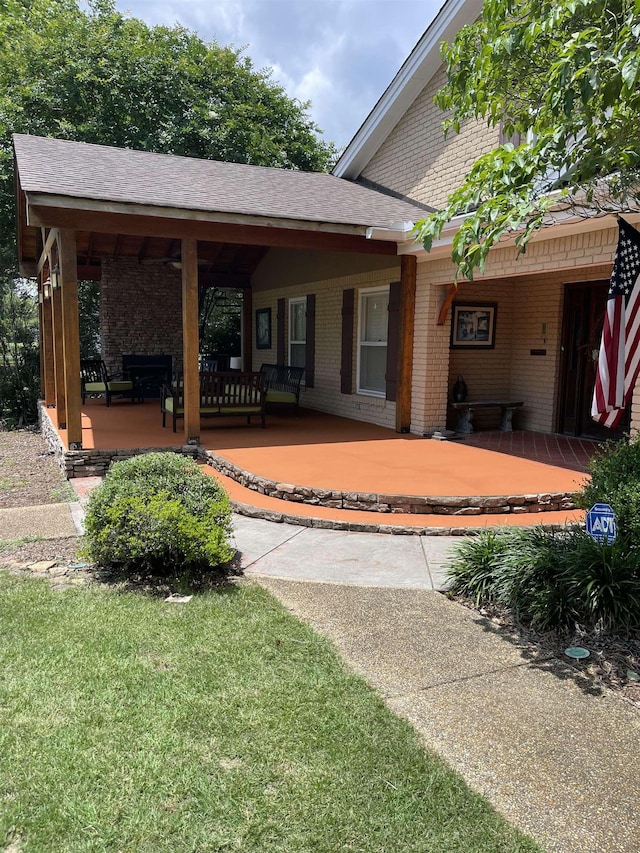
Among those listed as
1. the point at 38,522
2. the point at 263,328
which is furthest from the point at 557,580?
the point at 263,328

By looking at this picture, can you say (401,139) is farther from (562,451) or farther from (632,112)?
(632,112)

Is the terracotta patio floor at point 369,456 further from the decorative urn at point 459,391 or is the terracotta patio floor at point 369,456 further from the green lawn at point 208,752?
the green lawn at point 208,752

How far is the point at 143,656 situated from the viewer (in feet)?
10.8

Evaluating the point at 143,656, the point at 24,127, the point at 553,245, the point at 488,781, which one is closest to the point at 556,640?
the point at 488,781

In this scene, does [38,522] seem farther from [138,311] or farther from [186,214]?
[138,311]

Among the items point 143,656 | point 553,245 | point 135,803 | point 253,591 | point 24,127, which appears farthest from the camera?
point 24,127

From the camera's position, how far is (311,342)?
1271cm

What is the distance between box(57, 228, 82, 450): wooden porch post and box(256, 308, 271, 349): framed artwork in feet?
24.4

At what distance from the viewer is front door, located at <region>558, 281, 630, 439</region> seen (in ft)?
Answer: 30.0

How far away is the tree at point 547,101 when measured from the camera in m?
2.94

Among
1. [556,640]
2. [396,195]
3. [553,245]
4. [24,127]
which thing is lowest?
[556,640]

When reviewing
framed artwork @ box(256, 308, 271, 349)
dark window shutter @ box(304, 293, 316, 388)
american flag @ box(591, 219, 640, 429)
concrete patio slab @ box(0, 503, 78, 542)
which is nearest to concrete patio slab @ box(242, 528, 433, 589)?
american flag @ box(591, 219, 640, 429)

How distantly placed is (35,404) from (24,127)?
28.5 feet

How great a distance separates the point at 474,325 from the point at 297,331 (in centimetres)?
455
